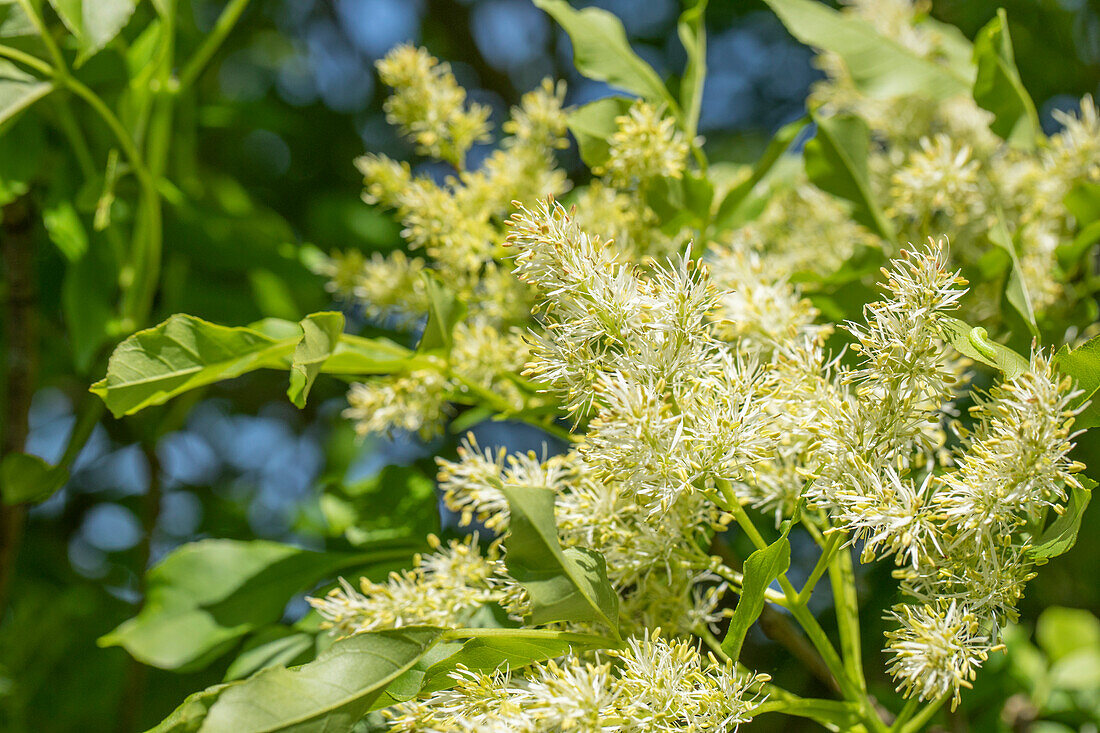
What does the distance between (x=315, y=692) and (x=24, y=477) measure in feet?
1.72

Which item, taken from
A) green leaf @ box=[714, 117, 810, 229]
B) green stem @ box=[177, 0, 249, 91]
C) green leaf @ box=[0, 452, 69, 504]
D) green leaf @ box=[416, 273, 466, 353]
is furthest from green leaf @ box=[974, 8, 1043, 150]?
green leaf @ box=[0, 452, 69, 504]

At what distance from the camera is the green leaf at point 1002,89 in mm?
896

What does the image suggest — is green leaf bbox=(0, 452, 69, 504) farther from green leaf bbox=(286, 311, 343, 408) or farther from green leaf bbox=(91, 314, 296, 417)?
green leaf bbox=(286, 311, 343, 408)

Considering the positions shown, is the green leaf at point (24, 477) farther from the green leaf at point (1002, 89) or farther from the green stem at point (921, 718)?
the green leaf at point (1002, 89)

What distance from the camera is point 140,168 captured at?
0.96m

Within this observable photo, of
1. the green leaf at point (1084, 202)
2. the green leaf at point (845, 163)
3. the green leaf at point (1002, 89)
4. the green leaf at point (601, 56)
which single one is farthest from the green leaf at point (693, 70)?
the green leaf at point (1084, 202)

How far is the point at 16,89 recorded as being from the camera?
88cm

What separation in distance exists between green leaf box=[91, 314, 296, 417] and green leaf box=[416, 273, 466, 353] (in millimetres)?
120

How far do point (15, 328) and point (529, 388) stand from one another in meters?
0.71

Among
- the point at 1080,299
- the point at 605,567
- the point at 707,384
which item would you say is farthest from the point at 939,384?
the point at 1080,299

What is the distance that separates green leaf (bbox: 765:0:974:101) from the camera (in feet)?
3.22

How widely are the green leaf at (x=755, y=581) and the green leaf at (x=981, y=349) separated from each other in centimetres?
17

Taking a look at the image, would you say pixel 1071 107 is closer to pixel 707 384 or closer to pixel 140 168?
pixel 707 384

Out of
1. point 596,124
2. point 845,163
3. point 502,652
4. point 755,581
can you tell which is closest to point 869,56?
point 845,163
